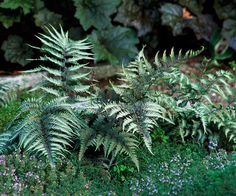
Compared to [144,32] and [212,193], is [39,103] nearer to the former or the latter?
[212,193]

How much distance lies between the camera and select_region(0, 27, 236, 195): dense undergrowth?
4.74 metres

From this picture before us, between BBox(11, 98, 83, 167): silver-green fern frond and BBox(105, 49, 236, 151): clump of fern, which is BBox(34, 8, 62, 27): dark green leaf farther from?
BBox(11, 98, 83, 167): silver-green fern frond

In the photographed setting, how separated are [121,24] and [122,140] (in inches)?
134

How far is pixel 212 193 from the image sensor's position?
423 centimetres

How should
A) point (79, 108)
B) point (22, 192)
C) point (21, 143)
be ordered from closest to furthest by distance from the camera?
1. point (22, 192)
2. point (21, 143)
3. point (79, 108)

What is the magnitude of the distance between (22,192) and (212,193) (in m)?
1.50

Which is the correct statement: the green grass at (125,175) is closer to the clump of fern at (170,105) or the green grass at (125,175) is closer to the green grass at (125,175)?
the green grass at (125,175)

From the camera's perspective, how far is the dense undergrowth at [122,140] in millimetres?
4738

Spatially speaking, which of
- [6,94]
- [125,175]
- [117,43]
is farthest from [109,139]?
[117,43]

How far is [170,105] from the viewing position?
17.6 ft

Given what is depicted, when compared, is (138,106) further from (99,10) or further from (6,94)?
(99,10)

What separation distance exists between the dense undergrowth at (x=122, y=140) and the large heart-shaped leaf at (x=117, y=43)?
1771 mm

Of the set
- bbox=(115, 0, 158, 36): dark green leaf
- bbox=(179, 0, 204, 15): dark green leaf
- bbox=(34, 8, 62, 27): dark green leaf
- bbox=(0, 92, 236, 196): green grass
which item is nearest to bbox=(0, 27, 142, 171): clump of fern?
bbox=(0, 92, 236, 196): green grass

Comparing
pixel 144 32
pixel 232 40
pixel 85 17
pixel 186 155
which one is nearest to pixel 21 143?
pixel 186 155
